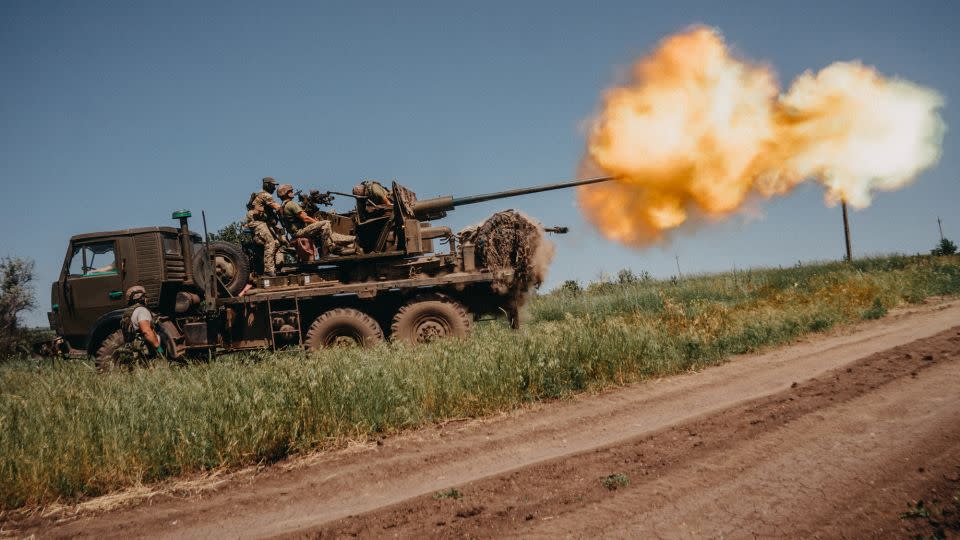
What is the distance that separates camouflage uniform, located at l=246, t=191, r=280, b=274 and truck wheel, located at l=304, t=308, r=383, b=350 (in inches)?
69.9

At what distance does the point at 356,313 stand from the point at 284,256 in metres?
2.29

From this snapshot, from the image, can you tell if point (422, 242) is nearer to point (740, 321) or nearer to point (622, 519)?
point (740, 321)

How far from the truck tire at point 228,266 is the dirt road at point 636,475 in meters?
7.56

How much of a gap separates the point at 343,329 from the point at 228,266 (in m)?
2.92

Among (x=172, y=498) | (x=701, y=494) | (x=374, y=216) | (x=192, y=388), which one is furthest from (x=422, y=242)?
(x=701, y=494)

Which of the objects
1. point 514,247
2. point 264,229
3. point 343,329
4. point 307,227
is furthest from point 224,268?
point 514,247

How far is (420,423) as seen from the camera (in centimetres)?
706

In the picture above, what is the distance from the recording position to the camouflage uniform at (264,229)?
1301cm

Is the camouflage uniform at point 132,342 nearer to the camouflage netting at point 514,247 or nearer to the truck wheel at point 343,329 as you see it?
the truck wheel at point 343,329

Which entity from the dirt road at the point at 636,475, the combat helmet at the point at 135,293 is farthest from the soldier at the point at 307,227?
the dirt road at the point at 636,475

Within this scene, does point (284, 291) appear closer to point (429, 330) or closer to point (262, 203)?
point (262, 203)

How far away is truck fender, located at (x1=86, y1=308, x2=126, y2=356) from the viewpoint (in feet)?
39.3

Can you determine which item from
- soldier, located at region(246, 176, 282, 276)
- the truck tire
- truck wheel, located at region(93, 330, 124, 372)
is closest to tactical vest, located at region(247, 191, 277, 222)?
soldier, located at region(246, 176, 282, 276)

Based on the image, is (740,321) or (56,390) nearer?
(56,390)
